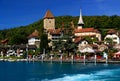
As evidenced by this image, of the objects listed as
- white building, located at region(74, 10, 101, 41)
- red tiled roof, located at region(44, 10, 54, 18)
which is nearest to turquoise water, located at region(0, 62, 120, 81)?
white building, located at region(74, 10, 101, 41)

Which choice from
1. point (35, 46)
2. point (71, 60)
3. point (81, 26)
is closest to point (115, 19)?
point (81, 26)

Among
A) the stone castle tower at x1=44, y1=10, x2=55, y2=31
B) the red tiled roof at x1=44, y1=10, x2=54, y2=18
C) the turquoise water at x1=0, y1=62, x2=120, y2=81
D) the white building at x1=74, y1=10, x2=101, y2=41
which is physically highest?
the red tiled roof at x1=44, y1=10, x2=54, y2=18

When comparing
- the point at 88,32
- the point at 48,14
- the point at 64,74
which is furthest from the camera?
the point at 48,14

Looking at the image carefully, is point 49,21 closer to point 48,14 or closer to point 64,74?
→ point 48,14

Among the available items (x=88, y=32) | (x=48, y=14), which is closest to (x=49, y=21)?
(x=48, y=14)

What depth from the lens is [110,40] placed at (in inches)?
3415

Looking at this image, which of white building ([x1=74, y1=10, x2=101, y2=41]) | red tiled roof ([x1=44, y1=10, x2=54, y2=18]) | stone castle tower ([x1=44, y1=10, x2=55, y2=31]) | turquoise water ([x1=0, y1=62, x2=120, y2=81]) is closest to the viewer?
turquoise water ([x1=0, y1=62, x2=120, y2=81])

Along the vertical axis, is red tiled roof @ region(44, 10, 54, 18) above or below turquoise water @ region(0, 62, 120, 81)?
above

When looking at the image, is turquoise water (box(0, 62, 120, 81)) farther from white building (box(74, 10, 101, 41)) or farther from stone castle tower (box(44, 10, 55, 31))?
stone castle tower (box(44, 10, 55, 31))

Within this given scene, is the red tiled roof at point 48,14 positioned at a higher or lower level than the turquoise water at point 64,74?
higher

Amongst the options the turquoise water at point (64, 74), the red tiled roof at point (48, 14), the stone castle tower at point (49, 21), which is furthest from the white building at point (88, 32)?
the turquoise water at point (64, 74)

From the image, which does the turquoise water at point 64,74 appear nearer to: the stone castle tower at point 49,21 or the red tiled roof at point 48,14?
the stone castle tower at point 49,21

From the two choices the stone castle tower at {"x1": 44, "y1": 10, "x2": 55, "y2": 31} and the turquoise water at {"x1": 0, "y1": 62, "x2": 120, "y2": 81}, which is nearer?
the turquoise water at {"x1": 0, "y1": 62, "x2": 120, "y2": 81}

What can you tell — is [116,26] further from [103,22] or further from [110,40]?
[110,40]
